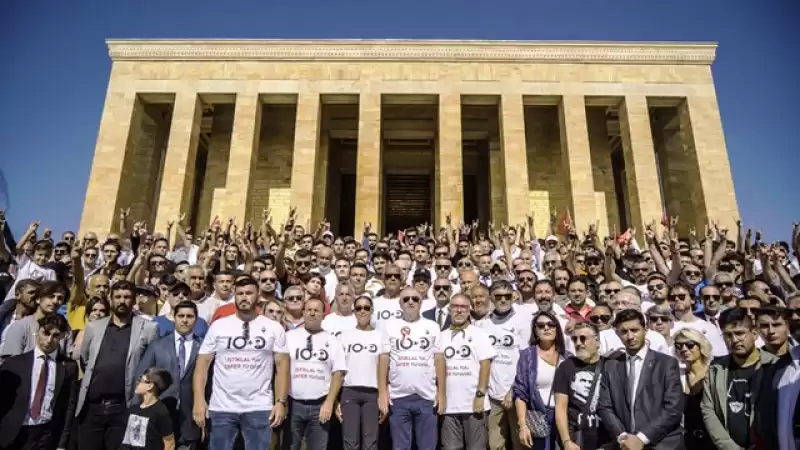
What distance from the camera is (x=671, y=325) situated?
6.43m

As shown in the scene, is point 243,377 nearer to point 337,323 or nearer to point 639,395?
point 337,323

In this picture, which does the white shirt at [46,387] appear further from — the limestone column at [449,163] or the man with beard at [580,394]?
the limestone column at [449,163]

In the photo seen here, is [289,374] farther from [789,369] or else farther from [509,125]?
[509,125]

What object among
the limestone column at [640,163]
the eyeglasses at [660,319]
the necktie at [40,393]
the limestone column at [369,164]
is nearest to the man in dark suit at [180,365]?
the necktie at [40,393]

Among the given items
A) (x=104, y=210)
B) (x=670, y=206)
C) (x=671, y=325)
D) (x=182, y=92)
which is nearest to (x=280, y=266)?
(x=671, y=325)

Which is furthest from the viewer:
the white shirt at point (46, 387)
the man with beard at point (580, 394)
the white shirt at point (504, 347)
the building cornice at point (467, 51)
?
the building cornice at point (467, 51)

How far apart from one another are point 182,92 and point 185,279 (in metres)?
16.0

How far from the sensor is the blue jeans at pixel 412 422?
556cm

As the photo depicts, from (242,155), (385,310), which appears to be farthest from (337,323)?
(242,155)

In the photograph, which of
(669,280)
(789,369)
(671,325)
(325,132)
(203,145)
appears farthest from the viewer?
(203,145)

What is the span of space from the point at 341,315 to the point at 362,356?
3.61 ft

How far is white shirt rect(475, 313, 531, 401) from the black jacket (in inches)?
177

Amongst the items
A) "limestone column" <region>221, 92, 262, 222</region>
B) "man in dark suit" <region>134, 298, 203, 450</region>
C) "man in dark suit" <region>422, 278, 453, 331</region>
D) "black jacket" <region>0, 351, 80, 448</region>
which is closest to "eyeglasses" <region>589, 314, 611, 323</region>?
"man in dark suit" <region>422, 278, 453, 331</region>

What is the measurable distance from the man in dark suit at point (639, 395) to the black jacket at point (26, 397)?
17.5ft
